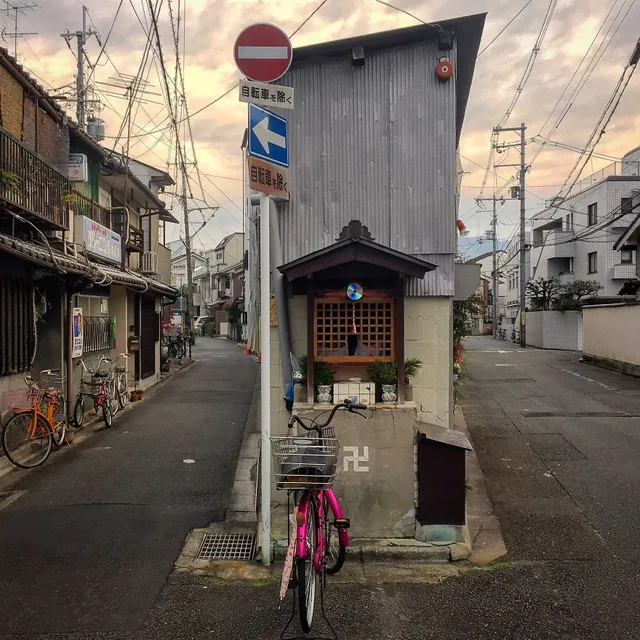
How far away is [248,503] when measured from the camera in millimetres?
6766

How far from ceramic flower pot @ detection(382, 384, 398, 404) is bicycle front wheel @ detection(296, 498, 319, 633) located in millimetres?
1570

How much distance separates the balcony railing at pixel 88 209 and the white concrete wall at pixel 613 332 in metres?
18.1

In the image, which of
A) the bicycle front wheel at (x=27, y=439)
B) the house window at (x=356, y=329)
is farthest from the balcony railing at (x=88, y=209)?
the house window at (x=356, y=329)

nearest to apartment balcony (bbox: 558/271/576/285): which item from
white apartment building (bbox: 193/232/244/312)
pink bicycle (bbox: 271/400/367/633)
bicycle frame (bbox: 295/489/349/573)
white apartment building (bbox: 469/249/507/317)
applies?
white apartment building (bbox: 469/249/507/317)

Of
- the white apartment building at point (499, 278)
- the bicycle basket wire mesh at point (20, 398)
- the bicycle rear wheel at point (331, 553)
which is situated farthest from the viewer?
the white apartment building at point (499, 278)

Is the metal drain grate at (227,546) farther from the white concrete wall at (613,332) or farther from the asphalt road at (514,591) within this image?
the white concrete wall at (613,332)

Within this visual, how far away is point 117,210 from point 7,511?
10623mm

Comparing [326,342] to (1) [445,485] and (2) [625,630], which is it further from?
(2) [625,630]

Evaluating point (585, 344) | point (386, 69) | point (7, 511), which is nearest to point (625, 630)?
point (386, 69)

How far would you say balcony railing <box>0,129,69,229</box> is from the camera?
793 cm

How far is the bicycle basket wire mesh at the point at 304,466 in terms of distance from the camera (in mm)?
4047

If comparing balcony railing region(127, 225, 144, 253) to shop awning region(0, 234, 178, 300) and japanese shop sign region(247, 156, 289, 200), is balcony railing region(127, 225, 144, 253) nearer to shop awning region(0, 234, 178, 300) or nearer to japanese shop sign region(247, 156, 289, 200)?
shop awning region(0, 234, 178, 300)

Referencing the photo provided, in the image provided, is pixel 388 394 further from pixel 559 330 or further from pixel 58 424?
pixel 559 330

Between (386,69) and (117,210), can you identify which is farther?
(117,210)
